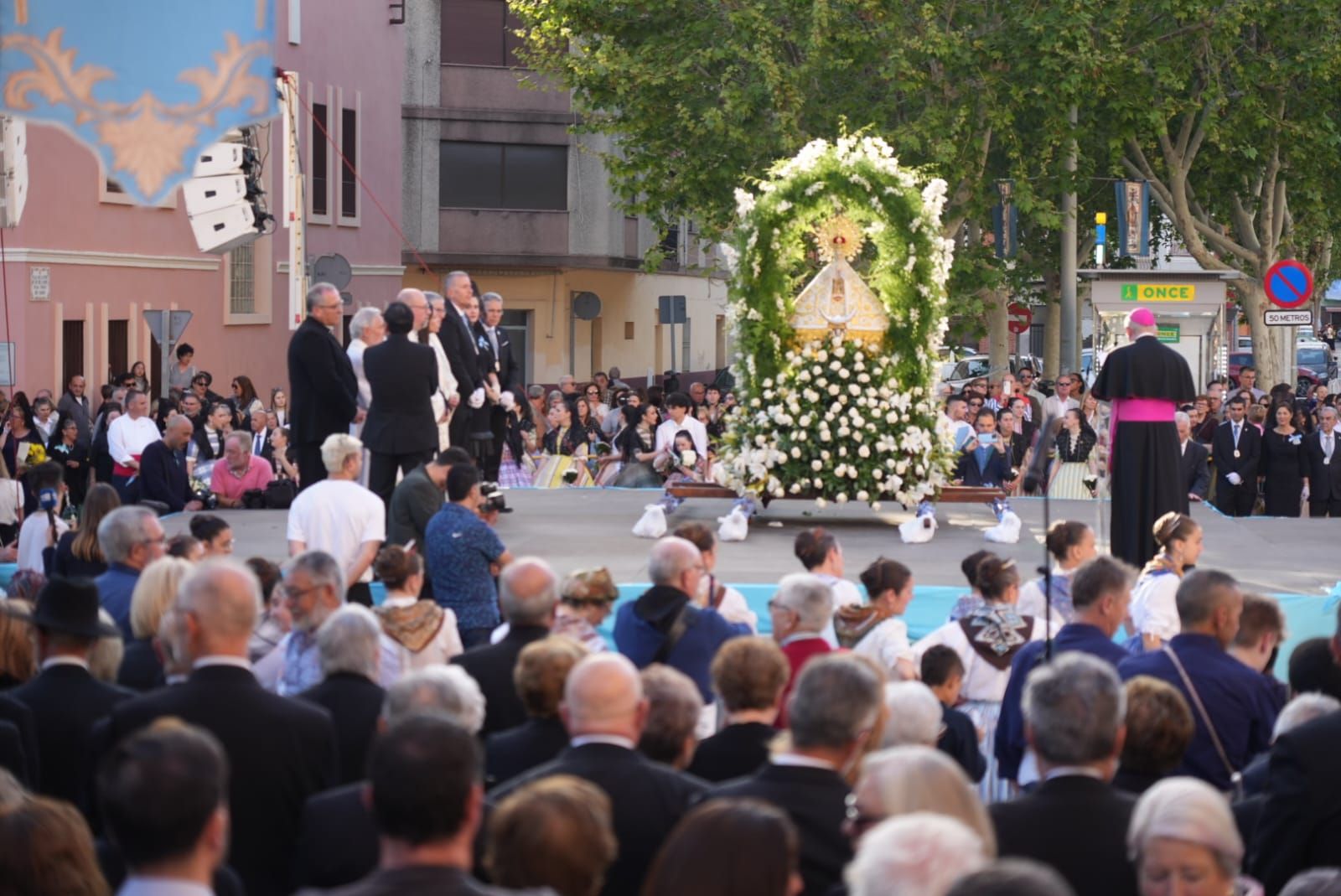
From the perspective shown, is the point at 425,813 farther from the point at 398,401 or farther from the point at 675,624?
the point at 398,401

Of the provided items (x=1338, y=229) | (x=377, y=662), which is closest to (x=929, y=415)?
(x=377, y=662)

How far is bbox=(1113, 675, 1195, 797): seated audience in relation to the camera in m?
5.99

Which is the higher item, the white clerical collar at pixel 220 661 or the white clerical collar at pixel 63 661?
the white clerical collar at pixel 220 661

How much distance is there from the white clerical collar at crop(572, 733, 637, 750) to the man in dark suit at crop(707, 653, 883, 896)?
0.93 ft

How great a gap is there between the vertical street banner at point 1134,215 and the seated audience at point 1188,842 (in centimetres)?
2818

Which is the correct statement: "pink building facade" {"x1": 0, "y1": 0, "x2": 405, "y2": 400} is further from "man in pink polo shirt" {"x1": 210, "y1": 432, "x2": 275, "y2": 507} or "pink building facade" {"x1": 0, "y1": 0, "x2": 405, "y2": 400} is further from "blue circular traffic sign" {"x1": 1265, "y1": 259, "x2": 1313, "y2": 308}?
"blue circular traffic sign" {"x1": 1265, "y1": 259, "x2": 1313, "y2": 308}

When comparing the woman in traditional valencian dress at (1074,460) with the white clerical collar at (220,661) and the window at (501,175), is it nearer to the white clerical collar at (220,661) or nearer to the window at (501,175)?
the white clerical collar at (220,661)

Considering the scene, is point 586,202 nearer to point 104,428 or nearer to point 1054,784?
point 104,428

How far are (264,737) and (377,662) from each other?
92 centimetres

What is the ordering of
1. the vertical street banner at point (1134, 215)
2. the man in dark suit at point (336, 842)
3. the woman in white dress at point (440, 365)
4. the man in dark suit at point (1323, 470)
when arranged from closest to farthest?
the man in dark suit at point (336, 842) → the woman in white dress at point (440, 365) → the man in dark suit at point (1323, 470) → the vertical street banner at point (1134, 215)

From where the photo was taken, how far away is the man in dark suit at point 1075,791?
17.0ft

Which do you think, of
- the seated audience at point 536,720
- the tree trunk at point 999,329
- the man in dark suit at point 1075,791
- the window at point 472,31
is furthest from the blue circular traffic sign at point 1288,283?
the window at point 472,31

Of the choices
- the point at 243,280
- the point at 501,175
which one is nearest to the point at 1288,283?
the point at 243,280

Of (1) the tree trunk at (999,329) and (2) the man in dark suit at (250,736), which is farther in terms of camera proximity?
(1) the tree trunk at (999,329)
